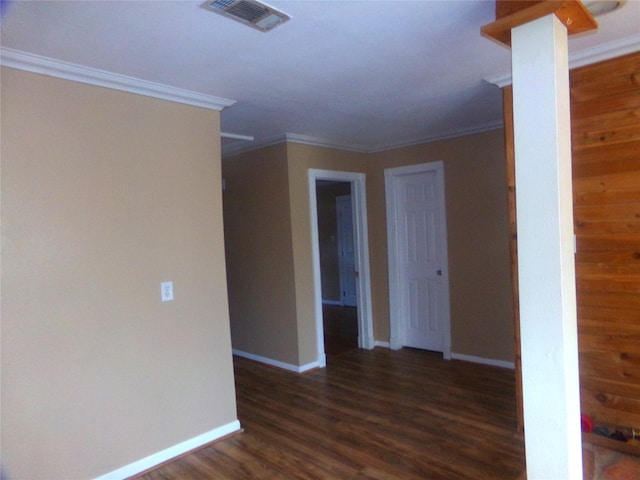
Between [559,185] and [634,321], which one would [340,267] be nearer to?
[634,321]

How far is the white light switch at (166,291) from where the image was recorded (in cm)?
272

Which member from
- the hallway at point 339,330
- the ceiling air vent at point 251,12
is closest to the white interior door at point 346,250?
the hallway at point 339,330

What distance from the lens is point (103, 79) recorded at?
7.96 feet

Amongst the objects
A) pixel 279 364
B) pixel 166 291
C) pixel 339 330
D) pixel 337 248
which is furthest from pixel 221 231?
pixel 337 248

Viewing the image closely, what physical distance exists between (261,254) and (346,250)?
3391 millimetres

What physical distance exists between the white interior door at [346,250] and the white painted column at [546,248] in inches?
231

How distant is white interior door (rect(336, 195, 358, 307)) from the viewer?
7.68 metres

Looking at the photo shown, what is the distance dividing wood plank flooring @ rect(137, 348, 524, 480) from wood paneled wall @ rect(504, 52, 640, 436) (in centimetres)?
67

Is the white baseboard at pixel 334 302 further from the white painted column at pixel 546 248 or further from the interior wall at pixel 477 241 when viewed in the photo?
the white painted column at pixel 546 248

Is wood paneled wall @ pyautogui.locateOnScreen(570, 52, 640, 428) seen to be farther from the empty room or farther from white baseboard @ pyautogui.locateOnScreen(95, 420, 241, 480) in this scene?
white baseboard @ pyautogui.locateOnScreen(95, 420, 241, 480)

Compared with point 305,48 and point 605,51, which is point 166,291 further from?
point 605,51

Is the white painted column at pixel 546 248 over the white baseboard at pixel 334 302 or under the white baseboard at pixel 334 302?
over

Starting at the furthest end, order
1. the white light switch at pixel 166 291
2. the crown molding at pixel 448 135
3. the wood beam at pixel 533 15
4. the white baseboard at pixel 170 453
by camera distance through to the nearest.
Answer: the crown molding at pixel 448 135 < the white light switch at pixel 166 291 < the white baseboard at pixel 170 453 < the wood beam at pixel 533 15

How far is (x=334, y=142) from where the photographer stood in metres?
4.55
